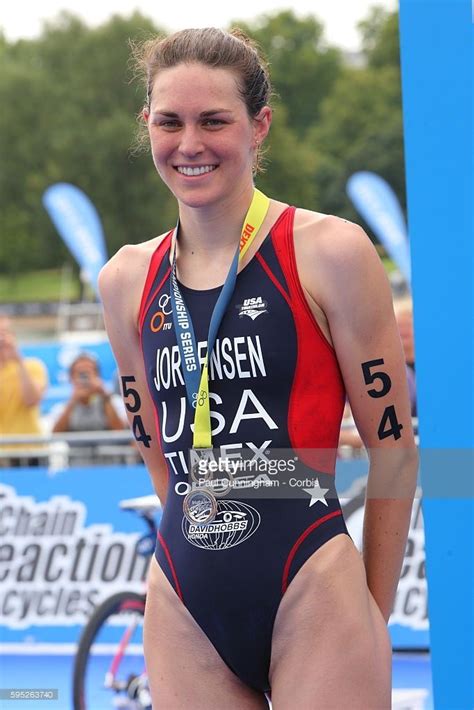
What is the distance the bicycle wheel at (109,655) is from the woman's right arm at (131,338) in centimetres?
306

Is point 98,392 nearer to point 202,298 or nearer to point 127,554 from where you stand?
point 127,554

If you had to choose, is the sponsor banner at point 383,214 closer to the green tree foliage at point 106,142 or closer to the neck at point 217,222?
the neck at point 217,222

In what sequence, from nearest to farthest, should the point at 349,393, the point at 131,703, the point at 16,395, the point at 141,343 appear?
the point at 349,393 → the point at 141,343 → the point at 131,703 → the point at 16,395

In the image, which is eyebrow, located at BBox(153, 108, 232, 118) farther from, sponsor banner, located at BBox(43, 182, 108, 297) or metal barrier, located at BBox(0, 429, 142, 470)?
sponsor banner, located at BBox(43, 182, 108, 297)

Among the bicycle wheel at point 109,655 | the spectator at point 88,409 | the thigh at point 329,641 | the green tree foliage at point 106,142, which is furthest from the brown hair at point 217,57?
the green tree foliage at point 106,142

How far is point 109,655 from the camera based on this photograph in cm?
593

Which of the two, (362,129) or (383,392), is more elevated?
(362,129)

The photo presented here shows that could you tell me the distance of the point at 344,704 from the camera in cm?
210

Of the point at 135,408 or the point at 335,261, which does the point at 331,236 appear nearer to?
the point at 335,261

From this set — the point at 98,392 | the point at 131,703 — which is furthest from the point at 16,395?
the point at 131,703

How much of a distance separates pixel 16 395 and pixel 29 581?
6.08 ft

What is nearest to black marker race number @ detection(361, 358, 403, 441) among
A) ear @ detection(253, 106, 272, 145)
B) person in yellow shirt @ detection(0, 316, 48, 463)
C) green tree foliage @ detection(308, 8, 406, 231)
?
Result: ear @ detection(253, 106, 272, 145)

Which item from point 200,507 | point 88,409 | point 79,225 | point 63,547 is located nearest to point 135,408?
point 200,507

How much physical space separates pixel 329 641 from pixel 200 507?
36cm
